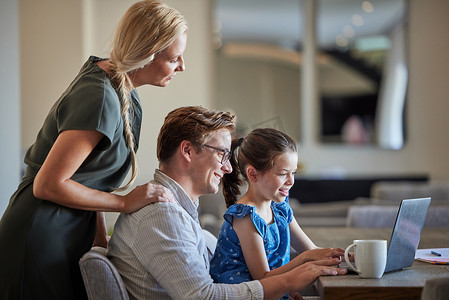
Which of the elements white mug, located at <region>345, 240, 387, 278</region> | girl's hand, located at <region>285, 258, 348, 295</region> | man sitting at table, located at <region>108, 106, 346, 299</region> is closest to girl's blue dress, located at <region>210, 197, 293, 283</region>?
man sitting at table, located at <region>108, 106, 346, 299</region>

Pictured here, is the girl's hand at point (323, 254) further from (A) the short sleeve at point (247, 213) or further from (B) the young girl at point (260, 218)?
(A) the short sleeve at point (247, 213)

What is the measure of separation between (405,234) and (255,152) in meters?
0.51

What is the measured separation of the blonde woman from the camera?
1.58 metres

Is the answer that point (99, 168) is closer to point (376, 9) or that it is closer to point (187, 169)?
point (187, 169)

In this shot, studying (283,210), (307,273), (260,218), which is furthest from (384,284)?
(283,210)

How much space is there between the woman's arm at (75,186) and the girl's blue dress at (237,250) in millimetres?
259

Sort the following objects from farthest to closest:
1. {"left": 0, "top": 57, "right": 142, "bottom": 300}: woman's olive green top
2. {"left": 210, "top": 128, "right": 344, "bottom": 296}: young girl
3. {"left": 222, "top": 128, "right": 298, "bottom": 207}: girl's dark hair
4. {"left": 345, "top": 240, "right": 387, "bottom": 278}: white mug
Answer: {"left": 222, "top": 128, "right": 298, "bottom": 207}: girl's dark hair → {"left": 210, "top": 128, "right": 344, "bottom": 296}: young girl → {"left": 0, "top": 57, "right": 142, "bottom": 300}: woman's olive green top → {"left": 345, "top": 240, "right": 387, "bottom": 278}: white mug

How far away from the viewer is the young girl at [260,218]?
1.73 m

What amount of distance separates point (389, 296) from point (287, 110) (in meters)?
5.25

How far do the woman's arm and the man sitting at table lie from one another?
0.04 m

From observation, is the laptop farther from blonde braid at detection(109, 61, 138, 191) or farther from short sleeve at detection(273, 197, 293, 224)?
blonde braid at detection(109, 61, 138, 191)

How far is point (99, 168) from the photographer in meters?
1.71

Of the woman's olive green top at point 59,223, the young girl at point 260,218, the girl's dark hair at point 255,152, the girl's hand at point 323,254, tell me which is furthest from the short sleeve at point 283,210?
the woman's olive green top at point 59,223

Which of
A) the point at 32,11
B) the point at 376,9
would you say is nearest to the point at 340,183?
the point at 376,9
